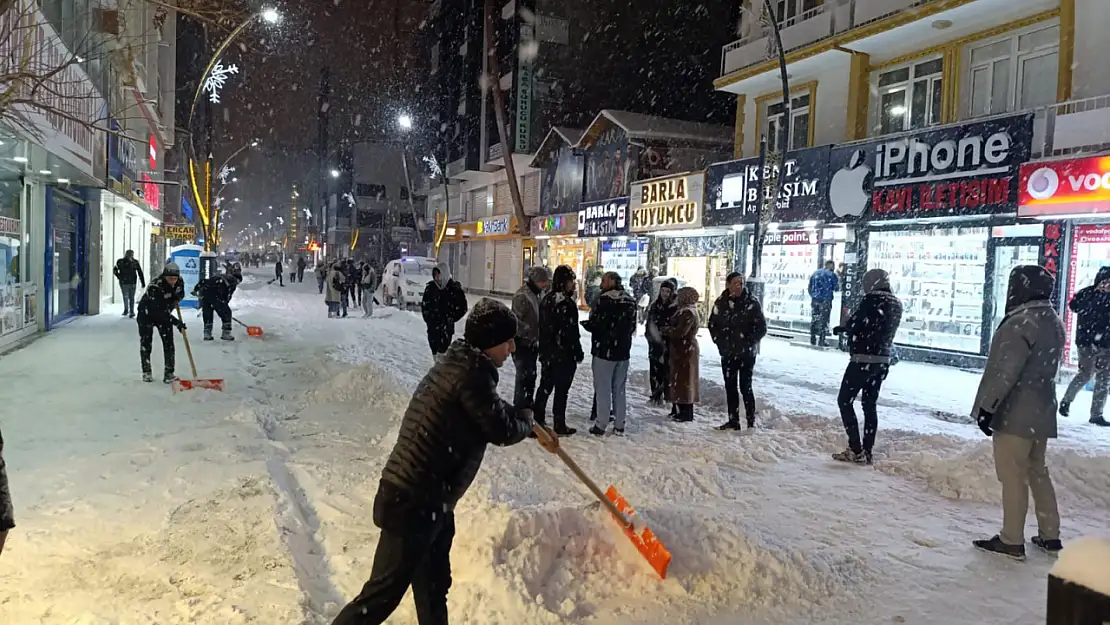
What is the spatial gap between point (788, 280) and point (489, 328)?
16553 mm

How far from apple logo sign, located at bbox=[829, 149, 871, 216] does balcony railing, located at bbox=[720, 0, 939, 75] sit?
311 cm

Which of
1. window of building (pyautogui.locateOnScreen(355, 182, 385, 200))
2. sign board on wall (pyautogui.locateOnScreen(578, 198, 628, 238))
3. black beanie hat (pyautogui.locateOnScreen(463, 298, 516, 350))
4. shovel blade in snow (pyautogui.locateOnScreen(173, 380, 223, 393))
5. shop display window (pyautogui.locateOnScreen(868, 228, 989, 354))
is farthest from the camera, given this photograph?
window of building (pyautogui.locateOnScreen(355, 182, 385, 200))

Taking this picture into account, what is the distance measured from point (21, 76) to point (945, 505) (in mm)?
7818

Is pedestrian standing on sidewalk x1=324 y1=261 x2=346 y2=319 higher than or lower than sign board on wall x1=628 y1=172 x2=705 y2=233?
lower

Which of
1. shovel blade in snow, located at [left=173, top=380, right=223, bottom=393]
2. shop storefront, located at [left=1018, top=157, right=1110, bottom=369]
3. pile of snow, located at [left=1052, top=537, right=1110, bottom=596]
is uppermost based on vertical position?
shop storefront, located at [left=1018, top=157, right=1110, bottom=369]

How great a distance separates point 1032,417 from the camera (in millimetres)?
4629

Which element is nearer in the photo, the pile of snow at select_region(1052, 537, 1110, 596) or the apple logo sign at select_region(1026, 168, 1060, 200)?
the pile of snow at select_region(1052, 537, 1110, 596)

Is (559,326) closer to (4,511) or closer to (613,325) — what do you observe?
(613,325)

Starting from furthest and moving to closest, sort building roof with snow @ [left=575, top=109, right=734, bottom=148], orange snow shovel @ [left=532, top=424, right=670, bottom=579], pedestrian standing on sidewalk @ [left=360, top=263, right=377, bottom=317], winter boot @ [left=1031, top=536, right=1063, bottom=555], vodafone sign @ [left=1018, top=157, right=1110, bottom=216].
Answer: building roof with snow @ [left=575, top=109, right=734, bottom=148]
pedestrian standing on sidewalk @ [left=360, top=263, right=377, bottom=317]
vodafone sign @ [left=1018, top=157, right=1110, bottom=216]
winter boot @ [left=1031, top=536, right=1063, bottom=555]
orange snow shovel @ [left=532, top=424, right=670, bottom=579]

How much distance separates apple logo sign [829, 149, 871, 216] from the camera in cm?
1520

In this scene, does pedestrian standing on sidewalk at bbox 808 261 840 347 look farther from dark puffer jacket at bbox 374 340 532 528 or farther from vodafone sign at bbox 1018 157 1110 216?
dark puffer jacket at bbox 374 340 532 528

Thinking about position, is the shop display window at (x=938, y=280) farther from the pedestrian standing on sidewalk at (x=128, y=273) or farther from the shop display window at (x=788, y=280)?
the pedestrian standing on sidewalk at (x=128, y=273)

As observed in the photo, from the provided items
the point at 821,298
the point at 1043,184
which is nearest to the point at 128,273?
the point at 821,298

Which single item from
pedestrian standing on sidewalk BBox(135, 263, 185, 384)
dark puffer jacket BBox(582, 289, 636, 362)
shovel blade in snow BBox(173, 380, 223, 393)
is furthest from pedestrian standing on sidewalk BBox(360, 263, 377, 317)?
dark puffer jacket BBox(582, 289, 636, 362)
